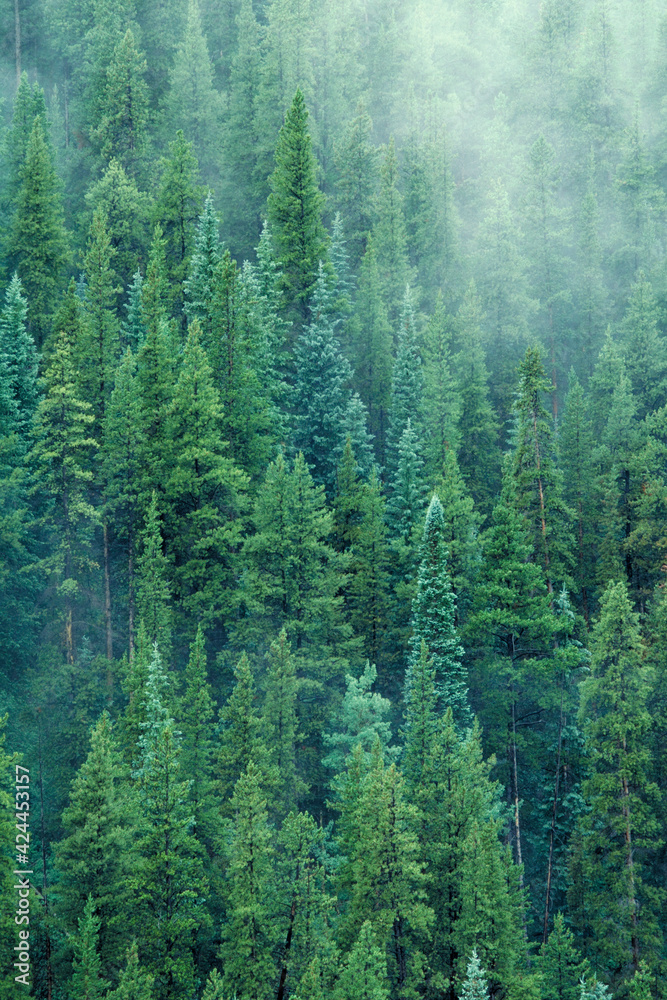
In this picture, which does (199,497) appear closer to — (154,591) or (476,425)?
(154,591)

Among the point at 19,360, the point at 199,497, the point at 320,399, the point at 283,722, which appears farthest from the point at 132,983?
the point at 320,399

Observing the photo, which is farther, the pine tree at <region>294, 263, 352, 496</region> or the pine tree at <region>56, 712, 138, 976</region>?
the pine tree at <region>294, 263, 352, 496</region>

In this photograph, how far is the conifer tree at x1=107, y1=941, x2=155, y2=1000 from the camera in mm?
32719

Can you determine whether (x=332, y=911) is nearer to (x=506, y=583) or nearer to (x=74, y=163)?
(x=506, y=583)

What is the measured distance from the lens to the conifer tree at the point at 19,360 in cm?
5128

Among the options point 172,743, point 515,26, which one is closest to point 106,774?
point 172,743

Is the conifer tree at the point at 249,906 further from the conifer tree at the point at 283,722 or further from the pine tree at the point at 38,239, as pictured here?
the pine tree at the point at 38,239

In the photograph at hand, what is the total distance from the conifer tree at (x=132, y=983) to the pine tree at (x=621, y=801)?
15.2 meters

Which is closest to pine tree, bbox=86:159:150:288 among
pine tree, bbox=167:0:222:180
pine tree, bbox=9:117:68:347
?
pine tree, bbox=9:117:68:347

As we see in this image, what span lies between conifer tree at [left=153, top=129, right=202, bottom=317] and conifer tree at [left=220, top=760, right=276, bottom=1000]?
3083cm

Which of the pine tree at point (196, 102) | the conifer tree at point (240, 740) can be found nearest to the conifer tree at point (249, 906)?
the conifer tree at point (240, 740)

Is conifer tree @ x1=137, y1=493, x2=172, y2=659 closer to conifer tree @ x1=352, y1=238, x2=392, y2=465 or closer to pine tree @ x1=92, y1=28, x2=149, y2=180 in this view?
conifer tree @ x1=352, y1=238, x2=392, y2=465

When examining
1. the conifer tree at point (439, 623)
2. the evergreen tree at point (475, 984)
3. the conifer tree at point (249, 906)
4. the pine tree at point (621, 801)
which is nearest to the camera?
the evergreen tree at point (475, 984)

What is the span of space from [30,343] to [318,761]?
22.7 m
